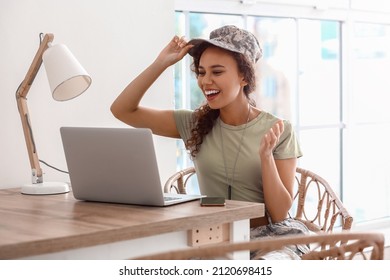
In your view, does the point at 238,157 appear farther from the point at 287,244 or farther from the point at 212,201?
the point at 287,244

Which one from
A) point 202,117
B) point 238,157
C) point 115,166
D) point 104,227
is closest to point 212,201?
point 115,166

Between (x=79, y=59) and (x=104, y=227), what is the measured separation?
1195 millimetres

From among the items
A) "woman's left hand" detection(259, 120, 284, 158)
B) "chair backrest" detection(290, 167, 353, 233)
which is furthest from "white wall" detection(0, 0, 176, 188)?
"woman's left hand" detection(259, 120, 284, 158)

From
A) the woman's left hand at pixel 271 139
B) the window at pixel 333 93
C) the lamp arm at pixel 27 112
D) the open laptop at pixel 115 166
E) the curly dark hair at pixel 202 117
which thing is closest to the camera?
the open laptop at pixel 115 166

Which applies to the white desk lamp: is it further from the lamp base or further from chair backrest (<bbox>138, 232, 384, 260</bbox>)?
chair backrest (<bbox>138, 232, 384, 260</bbox>)

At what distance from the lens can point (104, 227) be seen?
1.71m

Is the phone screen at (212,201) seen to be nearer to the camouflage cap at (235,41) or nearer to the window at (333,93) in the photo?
the camouflage cap at (235,41)

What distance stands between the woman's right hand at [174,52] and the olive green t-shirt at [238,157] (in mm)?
287

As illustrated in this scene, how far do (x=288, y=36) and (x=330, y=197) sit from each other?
1665mm

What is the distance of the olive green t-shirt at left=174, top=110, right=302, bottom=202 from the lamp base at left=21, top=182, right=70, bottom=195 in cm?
49

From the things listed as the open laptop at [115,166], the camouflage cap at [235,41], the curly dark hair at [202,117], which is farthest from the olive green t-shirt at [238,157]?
the open laptop at [115,166]

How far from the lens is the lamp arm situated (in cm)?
244

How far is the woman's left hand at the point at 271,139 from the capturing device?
220cm

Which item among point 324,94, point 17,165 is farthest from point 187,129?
point 324,94
